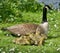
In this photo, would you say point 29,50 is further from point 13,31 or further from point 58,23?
point 58,23

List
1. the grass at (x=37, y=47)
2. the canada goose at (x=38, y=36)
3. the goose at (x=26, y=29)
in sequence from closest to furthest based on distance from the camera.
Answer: the grass at (x=37, y=47) < the canada goose at (x=38, y=36) < the goose at (x=26, y=29)

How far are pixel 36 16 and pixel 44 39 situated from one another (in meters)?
4.82

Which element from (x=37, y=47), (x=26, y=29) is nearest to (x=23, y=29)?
(x=26, y=29)

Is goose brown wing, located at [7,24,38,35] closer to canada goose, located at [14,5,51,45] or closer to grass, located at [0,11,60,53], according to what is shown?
canada goose, located at [14,5,51,45]

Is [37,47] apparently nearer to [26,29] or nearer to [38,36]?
[38,36]

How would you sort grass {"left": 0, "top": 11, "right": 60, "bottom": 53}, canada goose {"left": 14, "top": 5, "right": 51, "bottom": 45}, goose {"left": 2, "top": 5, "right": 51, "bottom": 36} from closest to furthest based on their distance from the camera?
grass {"left": 0, "top": 11, "right": 60, "bottom": 53}
canada goose {"left": 14, "top": 5, "right": 51, "bottom": 45}
goose {"left": 2, "top": 5, "right": 51, "bottom": 36}

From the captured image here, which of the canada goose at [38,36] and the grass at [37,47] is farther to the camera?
the canada goose at [38,36]

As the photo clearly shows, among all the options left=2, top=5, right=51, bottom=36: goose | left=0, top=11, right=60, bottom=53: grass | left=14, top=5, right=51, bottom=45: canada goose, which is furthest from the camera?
left=2, top=5, right=51, bottom=36: goose

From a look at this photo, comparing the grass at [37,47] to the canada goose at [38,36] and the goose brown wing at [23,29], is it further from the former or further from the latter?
the goose brown wing at [23,29]

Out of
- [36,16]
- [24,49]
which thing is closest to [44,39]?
[24,49]

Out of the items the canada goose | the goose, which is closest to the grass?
the canada goose

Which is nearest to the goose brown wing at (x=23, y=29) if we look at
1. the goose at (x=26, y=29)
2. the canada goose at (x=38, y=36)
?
the goose at (x=26, y=29)

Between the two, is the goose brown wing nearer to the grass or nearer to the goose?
the goose

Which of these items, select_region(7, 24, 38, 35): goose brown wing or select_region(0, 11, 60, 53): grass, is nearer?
select_region(0, 11, 60, 53): grass
